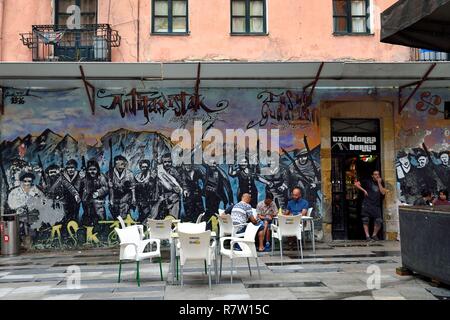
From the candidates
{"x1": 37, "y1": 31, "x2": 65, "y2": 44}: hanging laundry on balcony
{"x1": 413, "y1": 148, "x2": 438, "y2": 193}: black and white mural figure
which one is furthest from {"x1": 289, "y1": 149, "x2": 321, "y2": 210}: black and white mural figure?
{"x1": 37, "y1": 31, "x2": 65, "y2": 44}: hanging laundry on balcony

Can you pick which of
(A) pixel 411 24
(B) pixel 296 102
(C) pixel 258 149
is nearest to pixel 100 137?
(C) pixel 258 149

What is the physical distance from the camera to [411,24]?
7.45 metres

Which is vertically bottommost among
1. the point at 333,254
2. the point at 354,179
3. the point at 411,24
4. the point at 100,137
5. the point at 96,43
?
the point at 333,254

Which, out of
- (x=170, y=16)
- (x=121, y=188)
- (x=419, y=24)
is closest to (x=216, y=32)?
(x=170, y=16)

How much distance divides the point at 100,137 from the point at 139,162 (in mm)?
1314

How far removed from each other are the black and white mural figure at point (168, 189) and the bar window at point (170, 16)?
368 centimetres

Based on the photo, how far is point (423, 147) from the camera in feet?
51.0

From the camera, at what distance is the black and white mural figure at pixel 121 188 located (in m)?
14.9

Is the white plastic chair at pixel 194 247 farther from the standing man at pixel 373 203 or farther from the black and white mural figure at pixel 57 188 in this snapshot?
the standing man at pixel 373 203

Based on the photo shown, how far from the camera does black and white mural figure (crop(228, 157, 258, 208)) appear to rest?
49.8 feet

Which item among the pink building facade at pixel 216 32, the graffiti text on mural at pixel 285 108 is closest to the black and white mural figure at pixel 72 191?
the pink building facade at pixel 216 32

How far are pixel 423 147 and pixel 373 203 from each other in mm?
2331

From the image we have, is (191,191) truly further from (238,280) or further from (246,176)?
(238,280)
